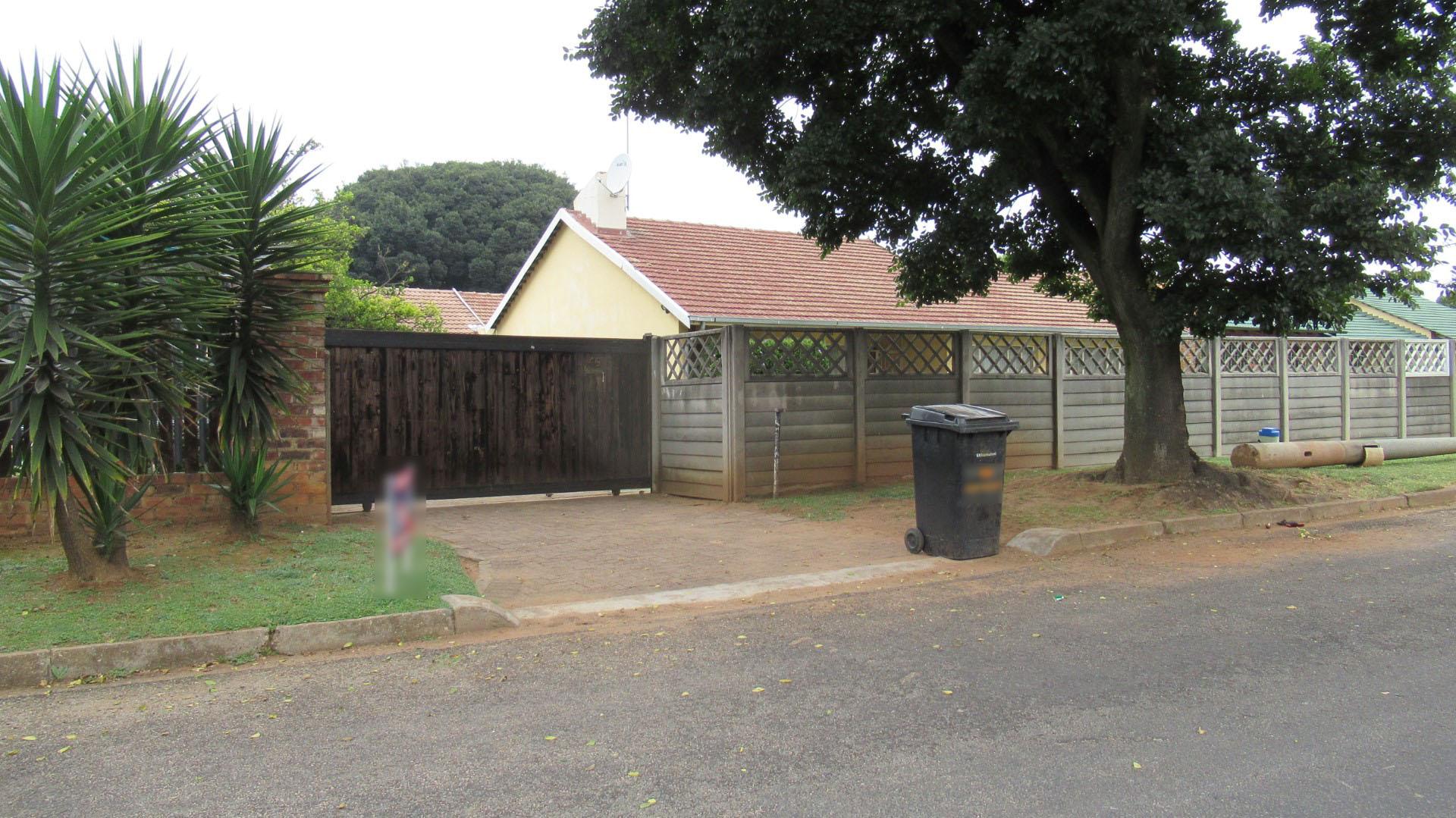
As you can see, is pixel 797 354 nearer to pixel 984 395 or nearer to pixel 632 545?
pixel 984 395

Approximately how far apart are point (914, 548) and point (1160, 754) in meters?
4.68

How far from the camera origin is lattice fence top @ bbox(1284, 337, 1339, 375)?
1656 cm

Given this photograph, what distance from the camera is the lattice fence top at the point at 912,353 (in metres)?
12.8

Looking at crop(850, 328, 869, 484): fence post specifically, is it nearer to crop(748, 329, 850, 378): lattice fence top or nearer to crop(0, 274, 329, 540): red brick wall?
crop(748, 329, 850, 378): lattice fence top

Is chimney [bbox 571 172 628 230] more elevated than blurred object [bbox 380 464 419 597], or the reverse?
chimney [bbox 571 172 628 230]

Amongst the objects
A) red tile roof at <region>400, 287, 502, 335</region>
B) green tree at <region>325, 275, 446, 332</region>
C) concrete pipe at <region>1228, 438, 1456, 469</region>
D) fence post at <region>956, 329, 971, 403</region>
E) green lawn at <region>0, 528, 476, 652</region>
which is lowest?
green lawn at <region>0, 528, 476, 652</region>

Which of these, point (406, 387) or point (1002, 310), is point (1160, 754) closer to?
point (406, 387)

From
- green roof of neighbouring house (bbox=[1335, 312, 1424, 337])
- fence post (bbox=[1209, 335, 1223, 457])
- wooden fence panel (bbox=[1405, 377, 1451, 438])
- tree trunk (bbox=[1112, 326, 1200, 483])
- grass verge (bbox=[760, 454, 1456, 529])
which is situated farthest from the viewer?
green roof of neighbouring house (bbox=[1335, 312, 1424, 337])

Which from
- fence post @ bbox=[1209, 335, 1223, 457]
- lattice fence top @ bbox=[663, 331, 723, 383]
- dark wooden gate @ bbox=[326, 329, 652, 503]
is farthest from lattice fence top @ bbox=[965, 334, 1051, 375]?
dark wooden gate @ bbox=[326, 329, 652, 503]

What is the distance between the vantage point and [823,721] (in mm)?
4453

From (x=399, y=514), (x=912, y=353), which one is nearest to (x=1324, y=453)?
(x=912, y=353)

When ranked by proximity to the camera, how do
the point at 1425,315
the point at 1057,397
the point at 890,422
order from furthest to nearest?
1. the point at 1425,315
2. the point at 1057,397
3. the point at 890,422

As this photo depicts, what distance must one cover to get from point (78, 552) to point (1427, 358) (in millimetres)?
21019

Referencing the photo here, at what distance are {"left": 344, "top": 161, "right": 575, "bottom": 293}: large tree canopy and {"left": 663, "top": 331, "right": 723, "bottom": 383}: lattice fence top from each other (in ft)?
118
